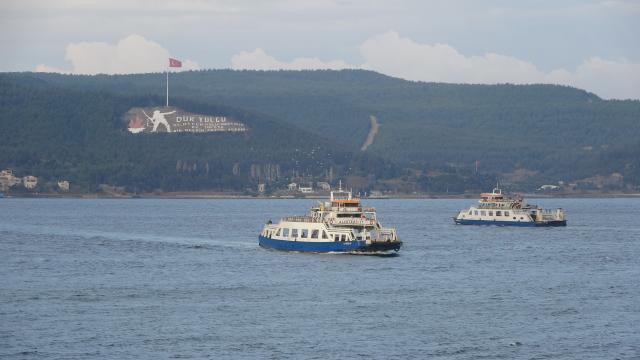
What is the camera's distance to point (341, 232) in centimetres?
13638

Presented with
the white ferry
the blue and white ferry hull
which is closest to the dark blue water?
the blue and white ferry hull

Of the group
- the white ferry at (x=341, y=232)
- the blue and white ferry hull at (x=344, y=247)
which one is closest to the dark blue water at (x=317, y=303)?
the blue and white ferry hull at (x=344, y=247)

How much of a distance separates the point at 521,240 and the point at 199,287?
231 feet

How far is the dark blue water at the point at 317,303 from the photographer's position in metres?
84.4

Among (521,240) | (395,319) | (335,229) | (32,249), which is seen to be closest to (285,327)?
(395,319)

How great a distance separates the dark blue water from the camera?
8438 centimetres

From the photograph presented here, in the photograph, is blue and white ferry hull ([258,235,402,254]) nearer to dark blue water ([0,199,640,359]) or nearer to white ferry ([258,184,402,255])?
white ferry ([258,184,402,255])

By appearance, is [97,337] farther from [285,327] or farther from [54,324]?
[285,327]

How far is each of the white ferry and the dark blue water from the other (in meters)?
1.80

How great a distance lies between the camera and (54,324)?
91125 millimetres

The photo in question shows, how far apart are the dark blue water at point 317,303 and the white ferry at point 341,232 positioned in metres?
1.80

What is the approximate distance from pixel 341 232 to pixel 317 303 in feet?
111

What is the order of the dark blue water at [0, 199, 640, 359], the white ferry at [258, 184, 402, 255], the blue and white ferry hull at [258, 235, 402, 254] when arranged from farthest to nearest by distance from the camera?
the white ferry at [258, 184, 402, 255]
the blue and white ferry hull at [258, 235, 402, 254]
the dark blue water at [0, 199, 640, 359]

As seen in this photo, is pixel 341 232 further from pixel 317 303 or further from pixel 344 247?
pixel 317 303
